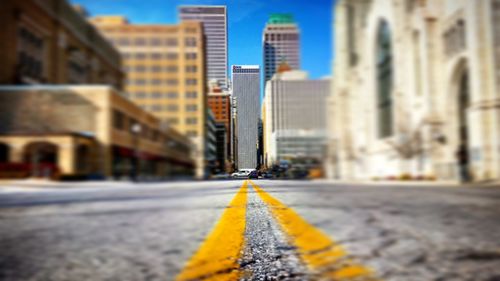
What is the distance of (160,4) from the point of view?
1.08 meters

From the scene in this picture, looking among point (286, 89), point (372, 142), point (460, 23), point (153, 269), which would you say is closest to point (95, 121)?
point (286, 89)

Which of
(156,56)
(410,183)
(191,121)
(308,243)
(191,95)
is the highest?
(156,56)

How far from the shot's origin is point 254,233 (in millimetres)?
1374

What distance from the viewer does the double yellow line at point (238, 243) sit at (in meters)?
1.28

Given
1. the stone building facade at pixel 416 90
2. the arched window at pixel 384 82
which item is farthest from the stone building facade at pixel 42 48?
the arched window at pixel 384 82

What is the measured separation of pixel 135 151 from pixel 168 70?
13.1 inches

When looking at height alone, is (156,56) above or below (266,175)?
above

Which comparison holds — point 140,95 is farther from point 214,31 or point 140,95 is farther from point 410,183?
point 410,183

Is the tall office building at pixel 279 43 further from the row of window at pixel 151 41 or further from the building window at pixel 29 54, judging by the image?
the building window at pixel 29 54

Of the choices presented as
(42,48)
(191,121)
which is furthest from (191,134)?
(42,48)

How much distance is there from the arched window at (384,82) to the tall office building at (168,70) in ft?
2.52

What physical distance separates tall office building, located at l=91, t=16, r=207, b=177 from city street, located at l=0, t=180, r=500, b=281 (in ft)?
0.79

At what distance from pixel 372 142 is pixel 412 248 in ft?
6.09

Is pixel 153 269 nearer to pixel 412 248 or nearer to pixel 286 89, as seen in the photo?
pixel 412 248
